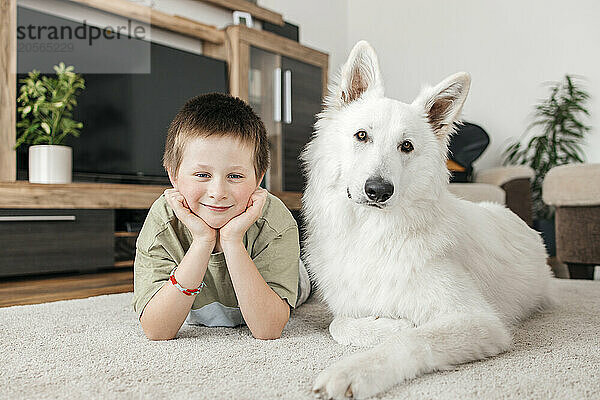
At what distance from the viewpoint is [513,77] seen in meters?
5.50

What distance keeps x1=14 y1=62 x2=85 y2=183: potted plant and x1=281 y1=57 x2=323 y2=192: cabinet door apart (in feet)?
6.23

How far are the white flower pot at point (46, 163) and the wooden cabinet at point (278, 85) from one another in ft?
5.33

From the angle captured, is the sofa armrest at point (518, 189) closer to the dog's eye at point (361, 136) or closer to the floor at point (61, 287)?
the floor at point (61, 287)

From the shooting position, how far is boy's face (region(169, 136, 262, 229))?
4.34 ft

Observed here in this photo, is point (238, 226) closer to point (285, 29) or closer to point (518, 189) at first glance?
point (518, 189)

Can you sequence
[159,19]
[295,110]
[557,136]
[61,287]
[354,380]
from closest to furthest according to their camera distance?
[354,380] < [61,287] < [159,19] < [295,110] < [557,136]

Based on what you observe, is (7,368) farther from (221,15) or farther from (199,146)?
(221,15)

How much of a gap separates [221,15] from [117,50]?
53.4 inches

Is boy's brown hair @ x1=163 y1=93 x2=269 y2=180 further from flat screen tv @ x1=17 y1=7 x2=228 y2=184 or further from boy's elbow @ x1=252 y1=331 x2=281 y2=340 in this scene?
flat screen tv @ x1=17 y1=7 x2=228 y2=184

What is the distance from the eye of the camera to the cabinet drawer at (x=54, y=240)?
2.93 meters

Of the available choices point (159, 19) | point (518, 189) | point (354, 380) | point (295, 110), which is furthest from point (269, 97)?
point (354, 380)

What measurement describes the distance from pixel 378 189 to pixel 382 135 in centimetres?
18

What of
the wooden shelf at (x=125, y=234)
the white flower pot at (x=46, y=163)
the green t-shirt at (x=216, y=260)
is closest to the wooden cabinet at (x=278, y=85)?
the wooden shelf at (x=125, y=234)

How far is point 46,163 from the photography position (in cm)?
314
